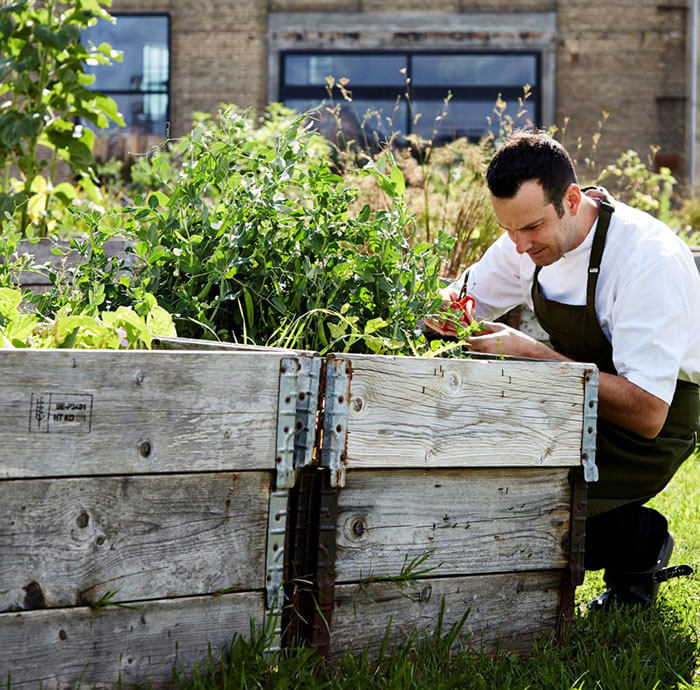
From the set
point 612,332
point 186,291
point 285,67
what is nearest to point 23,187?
point 186,291

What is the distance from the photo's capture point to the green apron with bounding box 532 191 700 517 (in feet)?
8.90

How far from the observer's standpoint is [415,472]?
2150mm

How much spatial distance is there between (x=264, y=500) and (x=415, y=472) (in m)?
0.37

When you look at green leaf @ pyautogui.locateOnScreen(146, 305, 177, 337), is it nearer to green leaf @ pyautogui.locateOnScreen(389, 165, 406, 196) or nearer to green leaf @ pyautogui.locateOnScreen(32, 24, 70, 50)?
green leaf @ pyautogui.locateOnScreen(389, 165, 406, 196)

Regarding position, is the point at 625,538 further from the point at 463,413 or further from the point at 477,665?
the point at 463,413

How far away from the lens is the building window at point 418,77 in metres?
13.6

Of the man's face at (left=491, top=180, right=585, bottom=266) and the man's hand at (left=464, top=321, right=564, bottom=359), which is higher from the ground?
the man's face at (left=491, top=180, right=585, bottom=266)

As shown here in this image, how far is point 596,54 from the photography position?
13727 mm

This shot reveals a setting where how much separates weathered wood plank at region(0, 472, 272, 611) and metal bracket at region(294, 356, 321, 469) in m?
0.09

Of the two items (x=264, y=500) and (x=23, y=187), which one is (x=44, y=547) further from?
(x=23, y=187)

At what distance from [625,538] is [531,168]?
3.61 ft

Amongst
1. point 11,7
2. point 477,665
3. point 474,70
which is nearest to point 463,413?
point 477,665

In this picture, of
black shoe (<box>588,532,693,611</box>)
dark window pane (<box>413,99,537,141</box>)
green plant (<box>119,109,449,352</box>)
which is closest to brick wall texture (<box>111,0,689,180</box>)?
dark window pane (<box>413,99,537,141</box>)

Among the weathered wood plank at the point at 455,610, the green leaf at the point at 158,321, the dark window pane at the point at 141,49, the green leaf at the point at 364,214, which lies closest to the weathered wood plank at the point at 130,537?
the weathered wood plank at the point at 455,610
